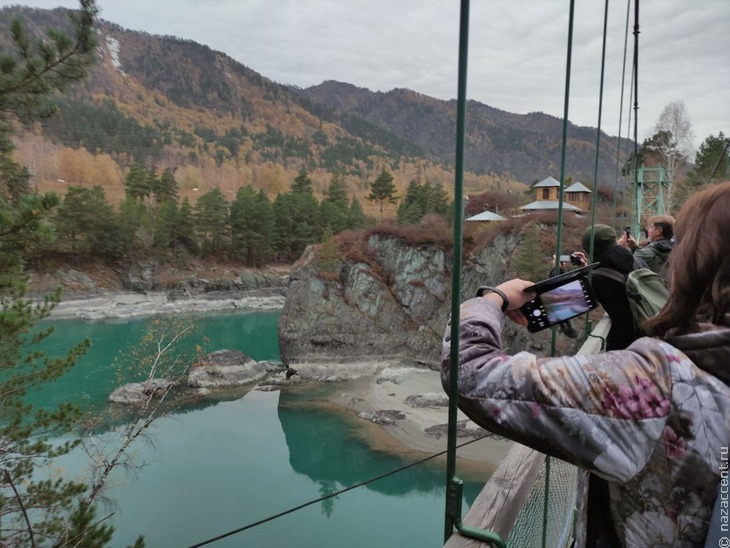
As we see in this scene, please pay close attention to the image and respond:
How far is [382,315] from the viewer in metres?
19.9

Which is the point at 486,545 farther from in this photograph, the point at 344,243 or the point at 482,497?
the point at 344,243

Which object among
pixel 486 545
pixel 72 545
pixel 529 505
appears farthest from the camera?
pixel 72 545

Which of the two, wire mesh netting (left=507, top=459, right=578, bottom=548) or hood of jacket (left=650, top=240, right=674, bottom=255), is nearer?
wire mesh netting (left=507, top=459, right=578, bottom=548)

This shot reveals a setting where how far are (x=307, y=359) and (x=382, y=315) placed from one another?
3549 mm

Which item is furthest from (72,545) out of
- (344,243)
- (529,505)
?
(344,243)

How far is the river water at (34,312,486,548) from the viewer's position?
9.83 meters

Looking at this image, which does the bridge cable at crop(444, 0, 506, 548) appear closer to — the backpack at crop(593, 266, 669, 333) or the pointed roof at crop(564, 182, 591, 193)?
the backpack at crop(593, 266, 669, 333)

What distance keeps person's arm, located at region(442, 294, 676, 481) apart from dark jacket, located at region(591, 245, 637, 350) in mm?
1202

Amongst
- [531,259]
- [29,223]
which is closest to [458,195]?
[29,223]

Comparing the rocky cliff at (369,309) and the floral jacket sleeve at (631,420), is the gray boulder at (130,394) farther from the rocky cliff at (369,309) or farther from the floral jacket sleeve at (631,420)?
the floral jacket sleeve at (631,420)

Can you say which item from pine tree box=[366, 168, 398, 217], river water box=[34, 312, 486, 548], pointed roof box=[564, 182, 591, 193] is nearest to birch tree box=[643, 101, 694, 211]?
→ pointed roof box=[564, 182, 591, 193]

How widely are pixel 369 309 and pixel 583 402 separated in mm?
19510

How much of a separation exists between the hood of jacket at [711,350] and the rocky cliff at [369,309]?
18.5 metres

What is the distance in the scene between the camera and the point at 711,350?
18.6 inches
